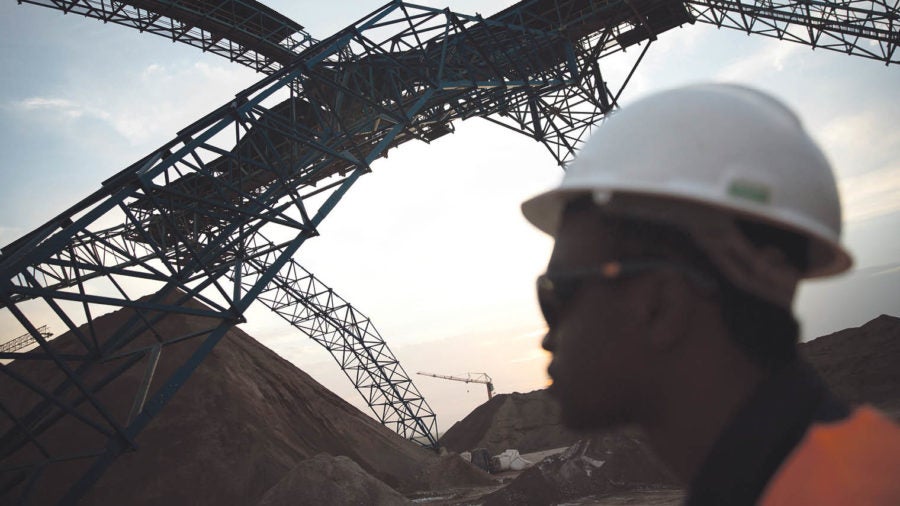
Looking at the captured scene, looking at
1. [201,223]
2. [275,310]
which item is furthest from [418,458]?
[201,223]

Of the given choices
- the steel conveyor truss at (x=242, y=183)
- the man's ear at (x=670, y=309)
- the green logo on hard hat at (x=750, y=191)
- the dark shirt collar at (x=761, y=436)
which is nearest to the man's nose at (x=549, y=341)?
the man's ear at (x=670, y=309)

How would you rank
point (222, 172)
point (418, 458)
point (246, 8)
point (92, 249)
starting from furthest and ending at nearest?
point (418, 458), point (92, 249), point (222, 172), point (246, 8)

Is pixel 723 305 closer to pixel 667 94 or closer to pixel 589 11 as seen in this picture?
pixel 667 94

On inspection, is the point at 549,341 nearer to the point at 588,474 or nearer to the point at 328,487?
the point at 328,487

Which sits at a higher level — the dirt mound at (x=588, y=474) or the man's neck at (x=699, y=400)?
the man's neck at (x=699, y=400)

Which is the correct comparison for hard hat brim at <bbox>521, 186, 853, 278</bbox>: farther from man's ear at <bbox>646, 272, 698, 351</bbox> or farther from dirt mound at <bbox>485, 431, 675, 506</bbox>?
dirt mound at <bbox>485, 431, 675, 506</bbox>

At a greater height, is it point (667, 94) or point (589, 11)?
point (589, 11)

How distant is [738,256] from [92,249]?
62.3ft

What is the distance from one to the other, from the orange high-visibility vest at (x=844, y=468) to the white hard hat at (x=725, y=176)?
0.30 m

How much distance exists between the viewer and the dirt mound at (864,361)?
17188 mm

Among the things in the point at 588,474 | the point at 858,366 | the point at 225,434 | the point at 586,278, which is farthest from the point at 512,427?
the point at 586,278

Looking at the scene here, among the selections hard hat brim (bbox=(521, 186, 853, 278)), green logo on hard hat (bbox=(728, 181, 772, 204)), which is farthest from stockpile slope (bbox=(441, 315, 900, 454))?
green logo on hard hat (bbox=(728, 181, 772, 204))

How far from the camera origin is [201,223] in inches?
648

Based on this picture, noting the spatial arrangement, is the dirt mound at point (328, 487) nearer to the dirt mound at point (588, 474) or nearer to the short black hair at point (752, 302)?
the dirt mound at point (588, 474)
